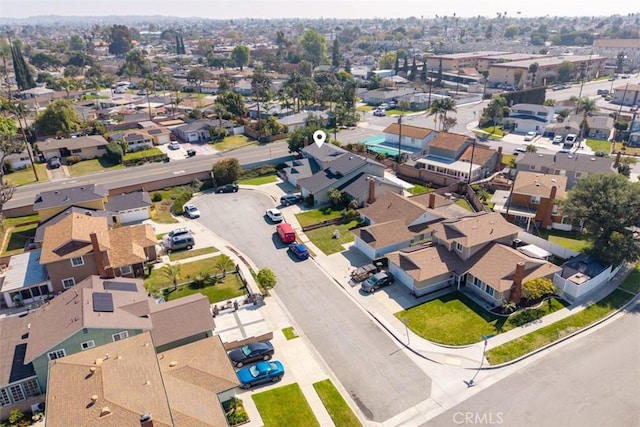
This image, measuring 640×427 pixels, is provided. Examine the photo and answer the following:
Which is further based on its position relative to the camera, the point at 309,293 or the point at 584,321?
the point at 309,293

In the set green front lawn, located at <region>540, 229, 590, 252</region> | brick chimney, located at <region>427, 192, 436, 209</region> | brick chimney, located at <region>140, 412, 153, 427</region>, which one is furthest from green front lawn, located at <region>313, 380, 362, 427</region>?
green front lawn, located at <region>540, 229, 590, 252</region>

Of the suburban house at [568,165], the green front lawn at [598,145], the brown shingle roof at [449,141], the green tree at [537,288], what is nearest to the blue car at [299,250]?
the green tree at [537,288]

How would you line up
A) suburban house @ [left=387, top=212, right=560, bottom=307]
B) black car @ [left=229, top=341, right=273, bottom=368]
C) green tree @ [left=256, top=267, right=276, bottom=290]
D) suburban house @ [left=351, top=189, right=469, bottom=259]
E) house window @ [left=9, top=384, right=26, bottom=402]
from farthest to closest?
suburban house @ [left=351, top=189, right=469, bottom=259]
green tree @ [left=256, top=267, right=276, bottom=290]
suburban house @ [left=387, top=212, right=560, bottom=307]
black car @ [left=229, top=341, right=273, bottom=368]
house window @ [left=9, top=384, right=26, bottom=402]

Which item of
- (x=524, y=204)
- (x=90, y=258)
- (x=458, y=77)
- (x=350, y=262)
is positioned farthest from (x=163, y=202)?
(x=458, y=77)

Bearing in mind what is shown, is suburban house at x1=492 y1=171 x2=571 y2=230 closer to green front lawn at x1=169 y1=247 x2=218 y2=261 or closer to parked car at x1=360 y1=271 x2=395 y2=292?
parked car at x1=360 y1=271 x2=395 y2=292

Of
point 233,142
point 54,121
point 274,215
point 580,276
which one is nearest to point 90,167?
point 54,121

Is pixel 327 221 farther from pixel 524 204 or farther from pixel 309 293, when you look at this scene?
pixel 524 204
